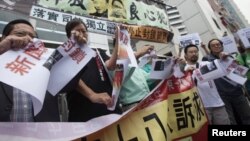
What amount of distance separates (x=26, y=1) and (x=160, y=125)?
2.37 m

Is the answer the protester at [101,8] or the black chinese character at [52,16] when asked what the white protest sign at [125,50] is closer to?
the black chinese character at [52,16]

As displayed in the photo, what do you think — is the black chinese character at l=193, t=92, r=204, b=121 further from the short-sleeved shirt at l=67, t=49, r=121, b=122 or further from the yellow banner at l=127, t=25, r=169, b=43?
the yellow banner at l=127, t=25, r=169, b=43

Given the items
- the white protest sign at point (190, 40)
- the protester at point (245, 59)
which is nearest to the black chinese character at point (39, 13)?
the white protest sign at point (190, 40)

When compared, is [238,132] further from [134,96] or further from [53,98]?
[53,98]

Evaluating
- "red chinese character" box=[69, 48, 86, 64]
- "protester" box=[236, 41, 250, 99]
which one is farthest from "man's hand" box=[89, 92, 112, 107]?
"protester" box=[236, 41, 250, 99]

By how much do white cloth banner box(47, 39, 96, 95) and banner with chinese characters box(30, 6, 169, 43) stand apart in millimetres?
1187

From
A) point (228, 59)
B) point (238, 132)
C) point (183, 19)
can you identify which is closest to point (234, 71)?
point (228, 59)

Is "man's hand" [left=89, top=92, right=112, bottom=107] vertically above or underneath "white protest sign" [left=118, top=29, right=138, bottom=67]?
underneath

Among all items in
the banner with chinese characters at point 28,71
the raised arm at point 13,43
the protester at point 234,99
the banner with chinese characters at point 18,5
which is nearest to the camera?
the banner with chinese characters at point 28,71

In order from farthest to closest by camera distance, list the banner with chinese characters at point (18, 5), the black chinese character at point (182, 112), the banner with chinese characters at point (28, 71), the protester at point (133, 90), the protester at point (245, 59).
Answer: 1. the protester at point (245, 59)
2. the banner with chinese characters at point (18, 5)
3. the black chinese character at point (182, 112)
4. the protester at point (133, 90)
5. the banner with chinese characters at point (28, 71)

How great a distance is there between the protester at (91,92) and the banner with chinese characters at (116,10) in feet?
3.92

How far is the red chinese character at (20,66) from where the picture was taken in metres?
1.66

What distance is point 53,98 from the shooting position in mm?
2119

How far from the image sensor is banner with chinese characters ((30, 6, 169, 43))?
306cm
